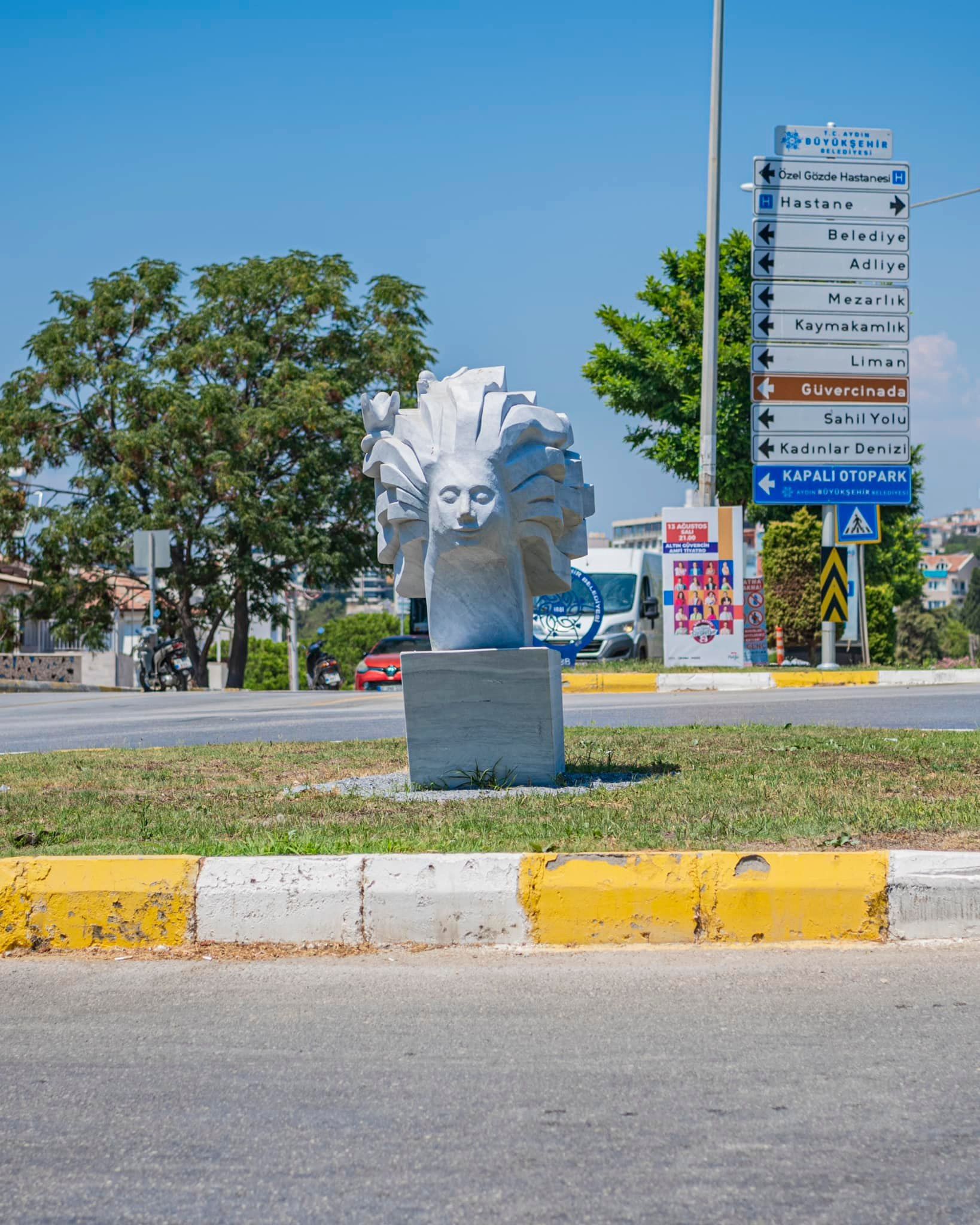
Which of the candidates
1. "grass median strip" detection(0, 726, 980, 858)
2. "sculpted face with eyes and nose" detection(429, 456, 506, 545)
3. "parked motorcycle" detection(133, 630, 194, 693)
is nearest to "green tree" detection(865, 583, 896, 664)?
"parked motorcycle" detection(133, 630, 194, 693)

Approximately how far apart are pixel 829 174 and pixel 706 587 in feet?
20.3

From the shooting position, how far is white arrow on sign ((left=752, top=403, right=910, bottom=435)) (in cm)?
2025

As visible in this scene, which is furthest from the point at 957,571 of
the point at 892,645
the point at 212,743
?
the point at 212,743

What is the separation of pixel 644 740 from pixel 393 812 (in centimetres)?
350

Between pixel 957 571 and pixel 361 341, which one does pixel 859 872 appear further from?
pixel 957 571

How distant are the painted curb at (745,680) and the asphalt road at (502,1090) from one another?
13.7m

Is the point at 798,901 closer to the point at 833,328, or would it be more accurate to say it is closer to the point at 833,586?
the point at 833,586

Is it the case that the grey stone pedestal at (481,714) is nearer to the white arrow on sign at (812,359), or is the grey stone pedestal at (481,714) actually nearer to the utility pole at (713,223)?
the white arrow on sign at (812,359)

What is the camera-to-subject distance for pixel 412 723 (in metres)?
7.36

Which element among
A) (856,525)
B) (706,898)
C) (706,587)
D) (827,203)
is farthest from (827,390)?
(706,898)

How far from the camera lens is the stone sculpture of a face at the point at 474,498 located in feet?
23.3

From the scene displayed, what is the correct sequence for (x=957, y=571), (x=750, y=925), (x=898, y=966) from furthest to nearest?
(x=957, y=571), (x=750, y=925), (x=898, y=966)

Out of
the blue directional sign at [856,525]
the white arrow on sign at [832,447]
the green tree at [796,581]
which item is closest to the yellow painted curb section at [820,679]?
the blue directional sign at [856,525]

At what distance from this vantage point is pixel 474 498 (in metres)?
7.09
